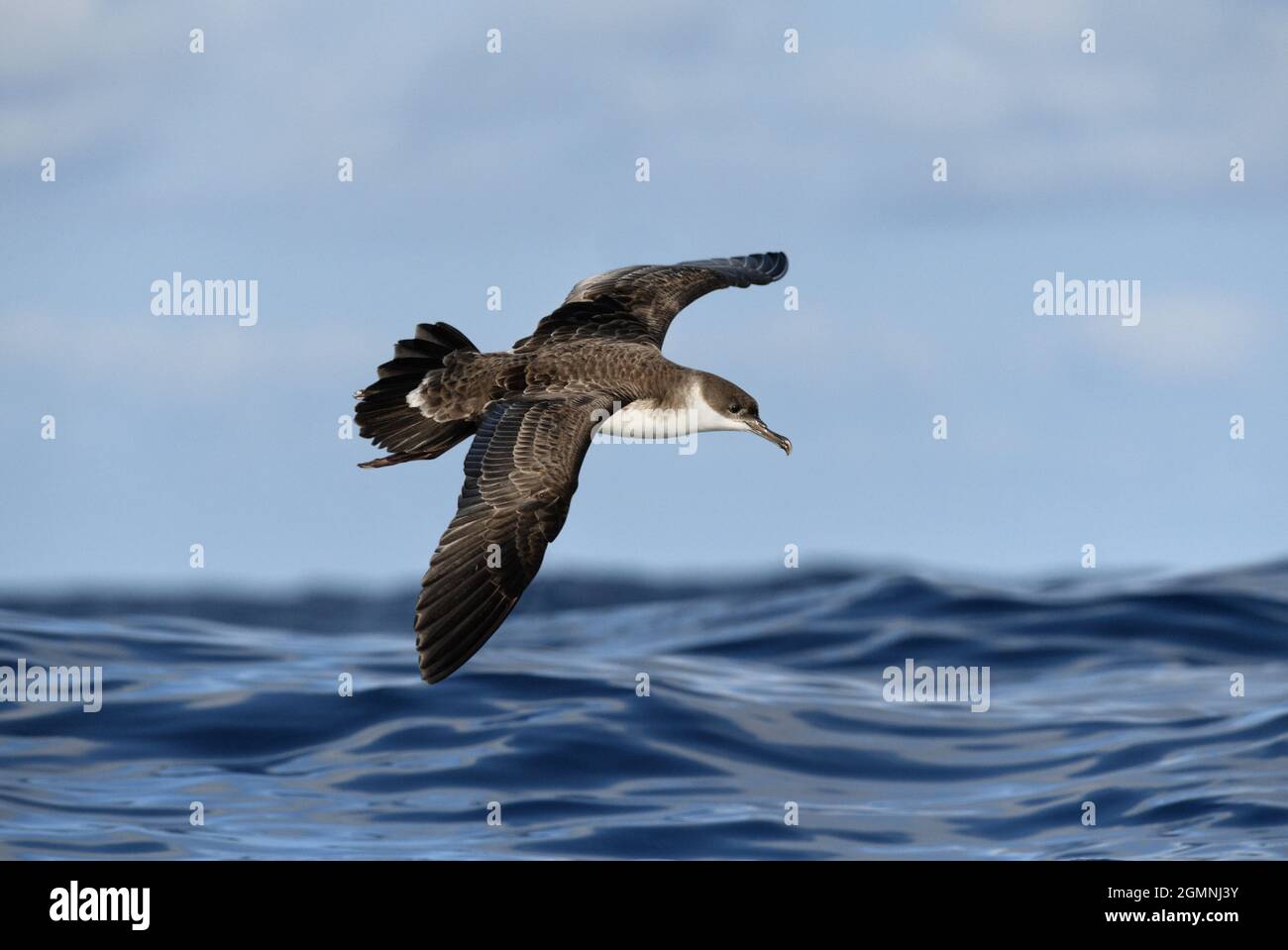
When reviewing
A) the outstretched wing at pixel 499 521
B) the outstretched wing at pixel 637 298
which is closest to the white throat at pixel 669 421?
the outstretched wing at pixel 499 521

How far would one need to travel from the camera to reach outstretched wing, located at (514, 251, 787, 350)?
36.0ft

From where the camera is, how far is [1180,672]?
1719 centimetres

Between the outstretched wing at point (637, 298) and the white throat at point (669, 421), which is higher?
the outstretched wing at point (637, 298)

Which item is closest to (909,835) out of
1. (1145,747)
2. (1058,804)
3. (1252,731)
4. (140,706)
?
(1058,804)

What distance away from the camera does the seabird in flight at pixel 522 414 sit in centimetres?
848

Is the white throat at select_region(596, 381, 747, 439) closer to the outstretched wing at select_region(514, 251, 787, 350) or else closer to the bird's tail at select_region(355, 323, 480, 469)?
the outstretched wing at select_region(514, 251, 787, 350)

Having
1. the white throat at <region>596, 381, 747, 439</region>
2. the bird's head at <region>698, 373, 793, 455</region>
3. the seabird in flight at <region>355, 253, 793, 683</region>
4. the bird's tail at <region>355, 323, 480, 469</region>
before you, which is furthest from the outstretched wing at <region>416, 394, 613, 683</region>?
the bird's head at <region>698, 373, 793, 455</region>

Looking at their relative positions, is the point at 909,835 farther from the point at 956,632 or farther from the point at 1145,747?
the point at 956,632

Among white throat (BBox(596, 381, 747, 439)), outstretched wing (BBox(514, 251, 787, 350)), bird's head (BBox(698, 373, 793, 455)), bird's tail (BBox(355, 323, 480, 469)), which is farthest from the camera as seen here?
outstretched wing (BBox(514, 251, 787, 350))

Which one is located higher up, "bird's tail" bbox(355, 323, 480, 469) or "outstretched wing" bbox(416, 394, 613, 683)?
"bird's tail" bbox(355, 323, 480, 469)

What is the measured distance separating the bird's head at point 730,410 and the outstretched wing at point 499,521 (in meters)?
1.27

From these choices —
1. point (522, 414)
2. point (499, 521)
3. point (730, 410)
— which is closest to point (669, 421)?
point (730, 410)

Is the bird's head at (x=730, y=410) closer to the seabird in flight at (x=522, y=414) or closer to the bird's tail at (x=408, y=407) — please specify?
the seabird in flight at (x=522, y=414)

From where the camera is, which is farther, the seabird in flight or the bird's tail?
the bird's tail
